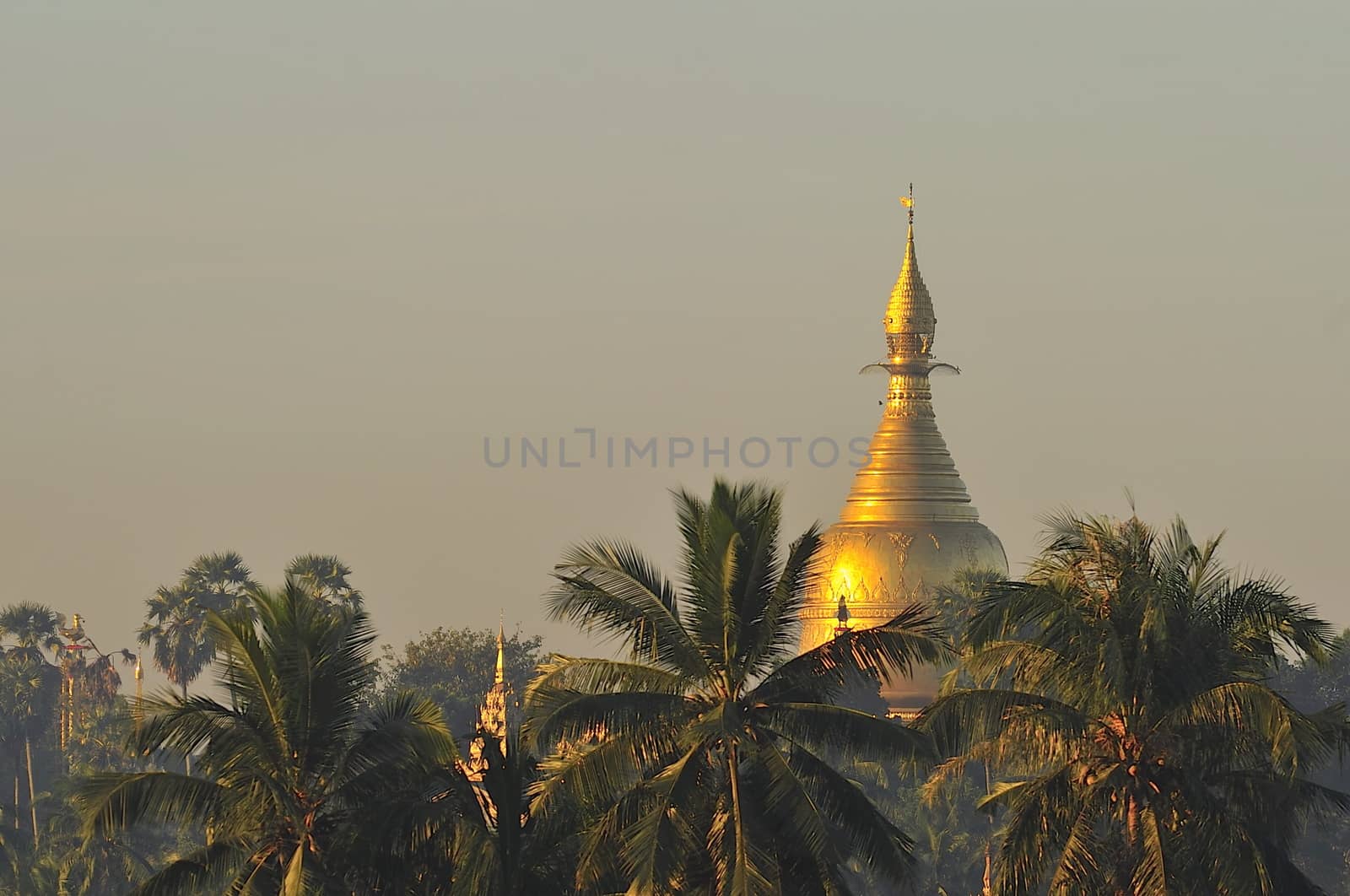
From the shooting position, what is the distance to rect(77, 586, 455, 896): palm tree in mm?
38031

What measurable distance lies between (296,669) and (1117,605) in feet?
32.8

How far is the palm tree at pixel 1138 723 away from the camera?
37.2 metres

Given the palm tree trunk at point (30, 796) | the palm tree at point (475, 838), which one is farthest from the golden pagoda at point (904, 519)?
the palm tree at point (475, 838)

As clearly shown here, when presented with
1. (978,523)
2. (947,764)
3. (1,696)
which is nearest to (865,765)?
(978,523)

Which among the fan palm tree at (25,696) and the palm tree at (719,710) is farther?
the fan palm tree at (25,696)

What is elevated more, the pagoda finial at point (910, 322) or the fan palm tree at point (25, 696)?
the pagoda finial at point (910, 322)

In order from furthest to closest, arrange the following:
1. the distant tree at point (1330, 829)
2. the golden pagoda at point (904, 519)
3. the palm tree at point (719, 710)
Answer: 1. the golden pagoda at point (904, 519)
2. the distant tree at point (1330, 829)
3. the palm tree at point (719, 710)

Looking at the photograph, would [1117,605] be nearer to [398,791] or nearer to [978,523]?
[398,791]

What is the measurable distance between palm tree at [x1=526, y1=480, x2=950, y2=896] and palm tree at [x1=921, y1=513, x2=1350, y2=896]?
1.24 m

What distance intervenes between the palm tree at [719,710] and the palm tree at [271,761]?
2.42 meters

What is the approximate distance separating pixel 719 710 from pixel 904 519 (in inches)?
3304

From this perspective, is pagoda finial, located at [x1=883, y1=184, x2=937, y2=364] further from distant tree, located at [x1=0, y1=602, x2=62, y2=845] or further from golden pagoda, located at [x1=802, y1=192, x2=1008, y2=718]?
distant tree, located at [x1=0, y1=602, x2=62, y2=845]

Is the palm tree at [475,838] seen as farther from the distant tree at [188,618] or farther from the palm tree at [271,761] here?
the distant tree at [188,618]

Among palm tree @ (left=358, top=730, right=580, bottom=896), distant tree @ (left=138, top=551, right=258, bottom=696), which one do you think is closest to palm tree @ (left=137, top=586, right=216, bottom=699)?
distant tree @ (left=138, top=551, right=258, bottom=696)
